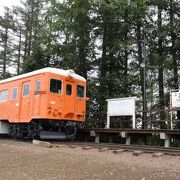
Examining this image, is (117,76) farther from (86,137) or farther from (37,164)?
(37,164)

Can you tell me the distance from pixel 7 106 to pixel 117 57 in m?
10.1

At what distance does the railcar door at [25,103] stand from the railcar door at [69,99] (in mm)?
1738

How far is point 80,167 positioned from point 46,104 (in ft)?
22.2

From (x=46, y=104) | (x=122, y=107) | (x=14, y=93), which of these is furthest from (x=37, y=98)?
(x=122, y=107)

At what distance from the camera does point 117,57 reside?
79.2ft

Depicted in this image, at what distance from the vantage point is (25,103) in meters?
15.5

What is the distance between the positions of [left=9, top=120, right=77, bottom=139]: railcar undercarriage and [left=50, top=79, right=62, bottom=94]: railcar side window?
1.40m

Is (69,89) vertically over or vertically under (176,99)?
over

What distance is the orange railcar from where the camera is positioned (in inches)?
570

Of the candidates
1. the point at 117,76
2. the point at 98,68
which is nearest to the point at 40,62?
the point at 98,68

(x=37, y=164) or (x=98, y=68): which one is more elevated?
(x=98, y=68)

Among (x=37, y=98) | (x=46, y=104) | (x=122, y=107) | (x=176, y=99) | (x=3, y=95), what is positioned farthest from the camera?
(x=3, y=95)

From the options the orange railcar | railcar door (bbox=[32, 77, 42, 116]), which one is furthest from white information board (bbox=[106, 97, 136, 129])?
railcar door (bbox=[32, 77, 42, 116])

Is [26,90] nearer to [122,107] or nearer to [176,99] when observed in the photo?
[122,107]
